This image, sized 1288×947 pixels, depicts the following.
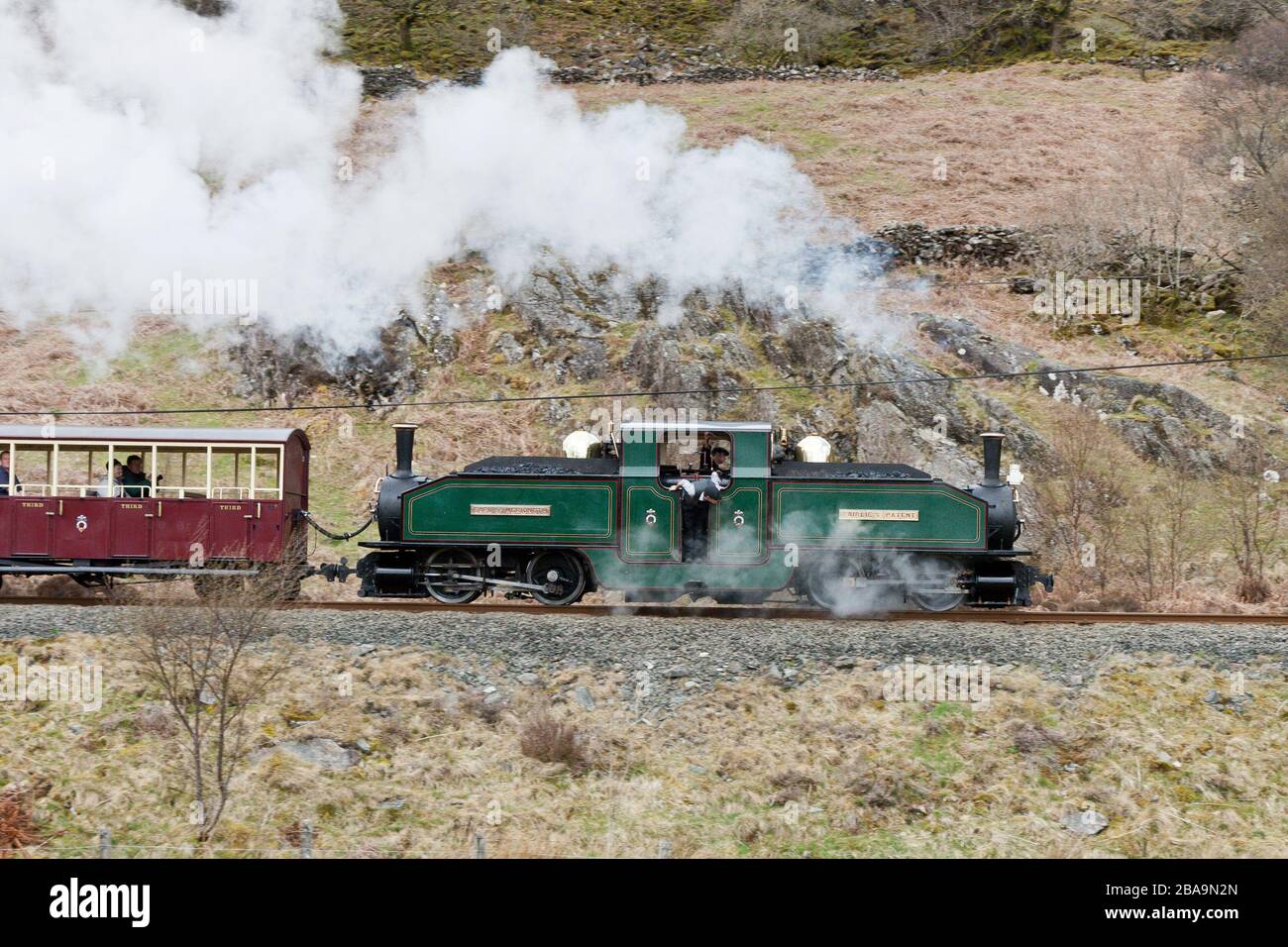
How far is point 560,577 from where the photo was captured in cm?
1558

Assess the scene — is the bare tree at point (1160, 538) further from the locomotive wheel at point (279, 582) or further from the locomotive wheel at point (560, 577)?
the locomotive wheel at point (279, 582)

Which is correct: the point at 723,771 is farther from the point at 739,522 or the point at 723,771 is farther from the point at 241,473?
the point at 241,473

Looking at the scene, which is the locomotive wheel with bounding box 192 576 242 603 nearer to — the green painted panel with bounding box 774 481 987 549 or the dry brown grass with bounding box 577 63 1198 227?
the green painted panel with bounding box 774 481 987 549

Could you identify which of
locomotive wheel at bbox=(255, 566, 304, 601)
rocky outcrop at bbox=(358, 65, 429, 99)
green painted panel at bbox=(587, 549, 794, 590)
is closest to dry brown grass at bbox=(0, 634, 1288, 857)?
locomotive wheel at bbox=(255, 566, 304, 601)

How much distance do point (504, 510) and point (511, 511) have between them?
98 mm

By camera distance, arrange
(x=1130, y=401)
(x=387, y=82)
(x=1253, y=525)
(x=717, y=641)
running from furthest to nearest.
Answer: (x=387, y=82), (x=1130, y=401), (x=1253, y=525), (x=717, y=641)

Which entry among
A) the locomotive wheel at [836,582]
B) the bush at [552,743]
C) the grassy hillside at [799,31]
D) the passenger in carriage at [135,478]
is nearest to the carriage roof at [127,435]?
the passenger in carriage at [135,478]

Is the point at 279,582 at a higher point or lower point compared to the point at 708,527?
lower

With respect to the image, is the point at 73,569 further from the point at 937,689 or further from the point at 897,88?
the point at 897,88

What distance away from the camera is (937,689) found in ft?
39.8

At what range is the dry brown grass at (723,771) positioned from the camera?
10.0m

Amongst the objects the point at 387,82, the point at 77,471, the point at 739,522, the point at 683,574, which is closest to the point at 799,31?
the point at 387,82

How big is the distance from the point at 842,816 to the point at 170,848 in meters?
6.13

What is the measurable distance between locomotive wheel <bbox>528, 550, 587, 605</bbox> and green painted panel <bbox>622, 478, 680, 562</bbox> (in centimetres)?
98
